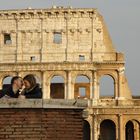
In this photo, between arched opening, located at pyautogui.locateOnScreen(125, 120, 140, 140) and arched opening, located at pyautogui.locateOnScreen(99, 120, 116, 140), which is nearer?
arched opening, located at pyautogui.locateOnScreen(99, 120, 116, 140)

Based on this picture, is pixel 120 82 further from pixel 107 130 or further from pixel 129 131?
pixel 129 131

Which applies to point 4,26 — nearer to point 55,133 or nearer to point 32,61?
point 32,61

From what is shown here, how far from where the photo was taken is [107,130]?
138ft

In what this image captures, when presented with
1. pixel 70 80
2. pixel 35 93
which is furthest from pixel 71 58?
pixel 35 93

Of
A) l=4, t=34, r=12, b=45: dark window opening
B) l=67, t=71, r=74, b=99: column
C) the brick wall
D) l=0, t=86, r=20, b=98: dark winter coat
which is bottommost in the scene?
the brick wall

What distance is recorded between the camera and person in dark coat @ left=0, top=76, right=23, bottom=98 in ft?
30.2

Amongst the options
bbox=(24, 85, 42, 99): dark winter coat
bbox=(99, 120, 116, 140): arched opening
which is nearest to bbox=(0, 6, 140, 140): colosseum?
bbox=(99, 120, 116, 140): arched opening

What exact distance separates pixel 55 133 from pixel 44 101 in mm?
546

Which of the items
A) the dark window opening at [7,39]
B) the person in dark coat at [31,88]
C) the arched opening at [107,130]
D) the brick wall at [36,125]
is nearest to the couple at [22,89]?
the person in dark coat at [31,88]

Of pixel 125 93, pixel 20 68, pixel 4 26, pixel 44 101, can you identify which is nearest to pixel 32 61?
pixel 20 68

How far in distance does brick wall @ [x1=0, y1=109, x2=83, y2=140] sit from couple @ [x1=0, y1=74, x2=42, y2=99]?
496mm

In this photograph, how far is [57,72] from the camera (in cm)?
4084

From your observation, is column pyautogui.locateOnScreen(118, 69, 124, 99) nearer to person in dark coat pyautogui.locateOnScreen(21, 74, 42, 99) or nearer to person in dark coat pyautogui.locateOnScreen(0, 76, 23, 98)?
person in dark coat pyautogui.locateOnScreen(21, 74, 42, 99)

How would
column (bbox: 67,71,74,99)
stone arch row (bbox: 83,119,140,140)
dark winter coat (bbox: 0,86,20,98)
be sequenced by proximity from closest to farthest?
dark winter coat (bbox: 0,86,20,98) → stone arch row (bbox: 83,119,140,140) → column (bbox: 67,71,74,99)
